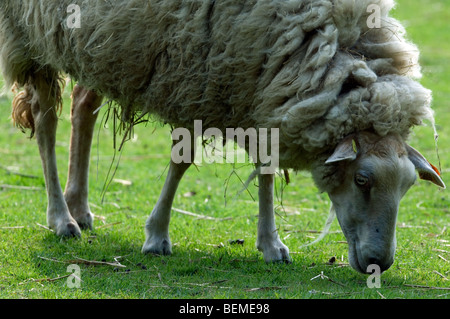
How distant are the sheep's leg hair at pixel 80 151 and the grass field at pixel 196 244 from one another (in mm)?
195

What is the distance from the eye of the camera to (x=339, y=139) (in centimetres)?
355

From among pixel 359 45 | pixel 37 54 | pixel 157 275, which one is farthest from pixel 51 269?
pixel 359 45

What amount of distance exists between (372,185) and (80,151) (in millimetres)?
2700

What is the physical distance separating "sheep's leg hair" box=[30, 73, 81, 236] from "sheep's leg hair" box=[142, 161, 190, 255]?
2.04 feet

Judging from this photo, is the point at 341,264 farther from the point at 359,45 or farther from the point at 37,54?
the point at 37,54

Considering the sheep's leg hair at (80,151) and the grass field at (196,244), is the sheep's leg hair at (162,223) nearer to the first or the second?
the grass field at (196,244)

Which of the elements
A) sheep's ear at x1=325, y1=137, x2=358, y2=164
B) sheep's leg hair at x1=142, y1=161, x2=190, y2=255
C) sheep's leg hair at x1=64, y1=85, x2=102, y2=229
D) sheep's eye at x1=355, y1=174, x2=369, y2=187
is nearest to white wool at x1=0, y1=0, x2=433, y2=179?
sheep's ear at x1=325, y1=137, x2=358, y2=164

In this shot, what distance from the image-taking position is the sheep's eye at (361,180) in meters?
3.52

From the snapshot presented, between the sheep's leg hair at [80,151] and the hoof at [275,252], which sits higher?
the sheep's leg hair at [80,151]

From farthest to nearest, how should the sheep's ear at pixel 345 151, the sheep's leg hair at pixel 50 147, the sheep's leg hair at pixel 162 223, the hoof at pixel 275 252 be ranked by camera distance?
the sheep's leg hair at pixel 50 147, the sheep's leg hair at pixel 162 223, the hoof at pixel 275 252, the sheep's ear at pixel 345 151

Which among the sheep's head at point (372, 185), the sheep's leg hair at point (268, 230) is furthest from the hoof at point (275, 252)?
the sheep's head at point (372, 185)

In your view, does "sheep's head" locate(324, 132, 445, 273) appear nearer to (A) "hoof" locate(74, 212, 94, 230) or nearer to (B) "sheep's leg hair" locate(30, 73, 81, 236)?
(B) "sheep's leg hair" locate(30, 73, 81, 236)

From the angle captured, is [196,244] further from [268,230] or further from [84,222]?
[84,222]

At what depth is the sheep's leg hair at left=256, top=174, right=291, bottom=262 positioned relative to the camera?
14.7 ft
